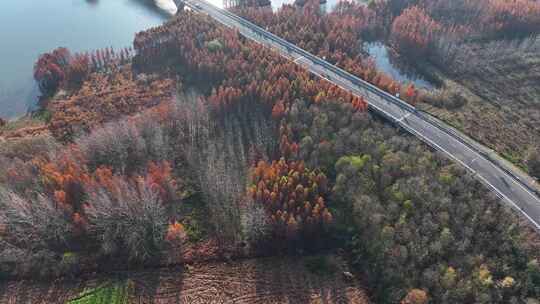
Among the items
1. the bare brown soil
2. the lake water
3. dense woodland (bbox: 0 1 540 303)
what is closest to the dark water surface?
dense woodland (bbox: 0 1 540 303)

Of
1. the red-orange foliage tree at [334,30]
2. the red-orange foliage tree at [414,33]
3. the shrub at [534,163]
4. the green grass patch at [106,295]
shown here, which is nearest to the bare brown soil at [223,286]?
the green grass patch at [106,295]

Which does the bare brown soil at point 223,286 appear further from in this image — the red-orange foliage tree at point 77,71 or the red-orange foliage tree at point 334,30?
the red-orange foliage tree at point 77,71

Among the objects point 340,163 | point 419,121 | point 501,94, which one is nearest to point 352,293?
point 340,163

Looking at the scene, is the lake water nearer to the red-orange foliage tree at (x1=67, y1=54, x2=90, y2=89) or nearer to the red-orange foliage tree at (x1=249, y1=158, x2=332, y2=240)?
the red-orange foliage tree at (x1=249, y1=158, x2=332, y2=240)

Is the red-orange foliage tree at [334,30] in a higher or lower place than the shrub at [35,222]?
Answer: higher

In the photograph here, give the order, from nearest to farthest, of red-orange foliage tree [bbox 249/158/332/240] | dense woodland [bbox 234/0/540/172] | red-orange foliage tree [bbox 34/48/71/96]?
red-orange foliage tree [bbox 249/158/332/240] < dense woodland [bbox 234/0/540/172] < red-orange foliage tree [bbox 34/48/71/96]
